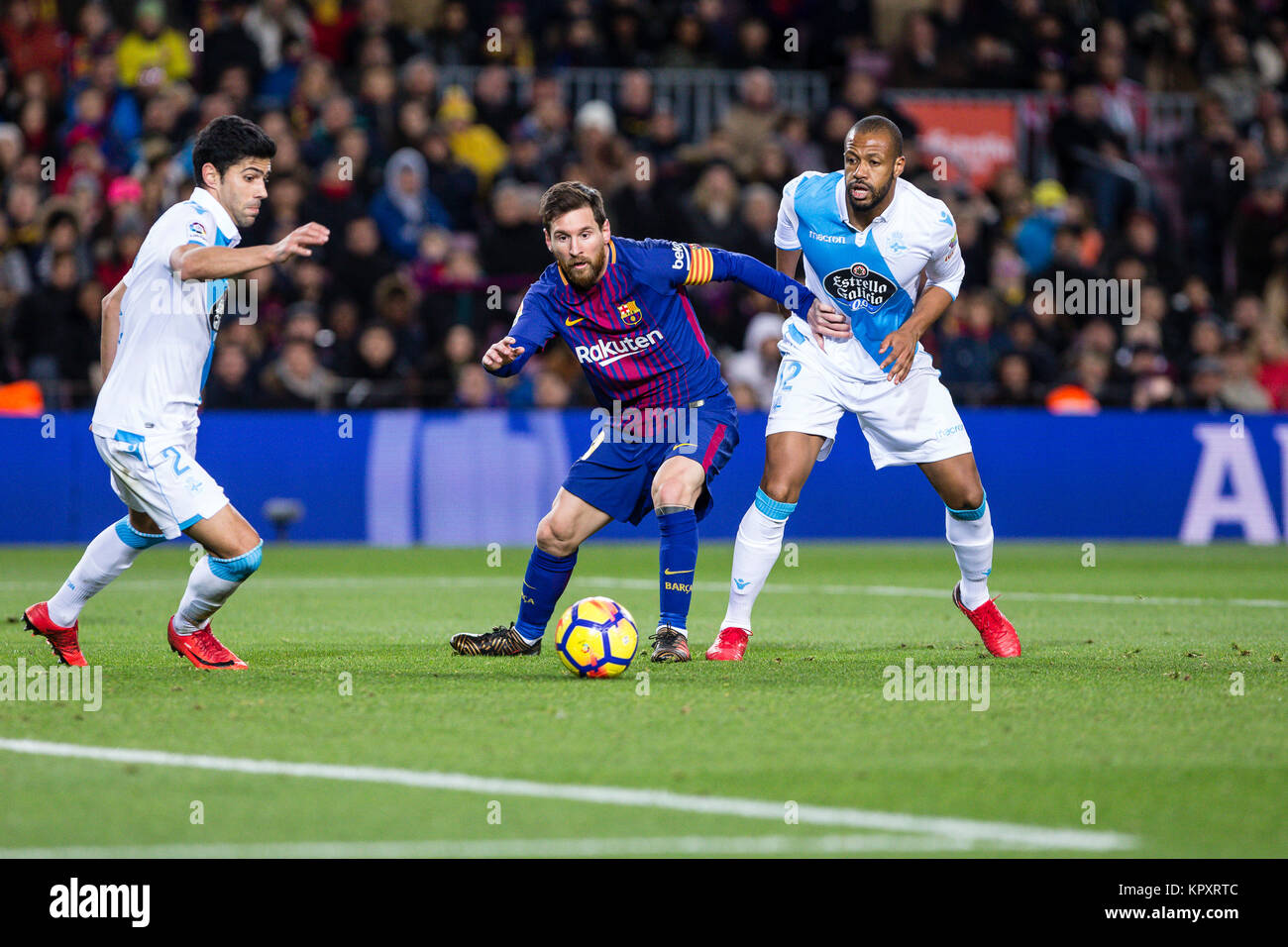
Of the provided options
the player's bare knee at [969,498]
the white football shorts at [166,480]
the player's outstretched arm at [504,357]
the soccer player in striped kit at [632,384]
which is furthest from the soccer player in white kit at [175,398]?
the player's bare knee at [969,498]

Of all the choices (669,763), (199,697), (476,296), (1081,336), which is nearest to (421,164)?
(476,296)

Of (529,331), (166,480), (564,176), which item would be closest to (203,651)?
(166,480)

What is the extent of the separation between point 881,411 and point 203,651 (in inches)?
122

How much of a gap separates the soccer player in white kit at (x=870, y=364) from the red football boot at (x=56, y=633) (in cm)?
263

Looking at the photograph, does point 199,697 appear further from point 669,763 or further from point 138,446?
point 669,763

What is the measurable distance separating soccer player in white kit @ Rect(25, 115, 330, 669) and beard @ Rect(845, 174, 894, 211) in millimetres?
2382

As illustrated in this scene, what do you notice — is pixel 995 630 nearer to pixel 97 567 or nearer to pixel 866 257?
pixel 866 257

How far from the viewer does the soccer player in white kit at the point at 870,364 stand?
7566 millimetres

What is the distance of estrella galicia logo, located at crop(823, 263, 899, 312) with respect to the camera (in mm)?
7734

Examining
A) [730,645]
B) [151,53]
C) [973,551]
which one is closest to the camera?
[730,645]

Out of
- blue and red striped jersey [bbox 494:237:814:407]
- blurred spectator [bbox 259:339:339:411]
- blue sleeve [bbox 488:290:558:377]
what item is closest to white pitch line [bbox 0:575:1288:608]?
blurred spectator [bbox 259:339:339:411]

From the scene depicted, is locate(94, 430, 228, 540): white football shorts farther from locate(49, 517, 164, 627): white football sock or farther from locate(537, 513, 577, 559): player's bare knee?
locate(537, 513, 577, 559): player's bare knee

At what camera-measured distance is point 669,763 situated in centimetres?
500

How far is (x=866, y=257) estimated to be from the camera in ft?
25.2
